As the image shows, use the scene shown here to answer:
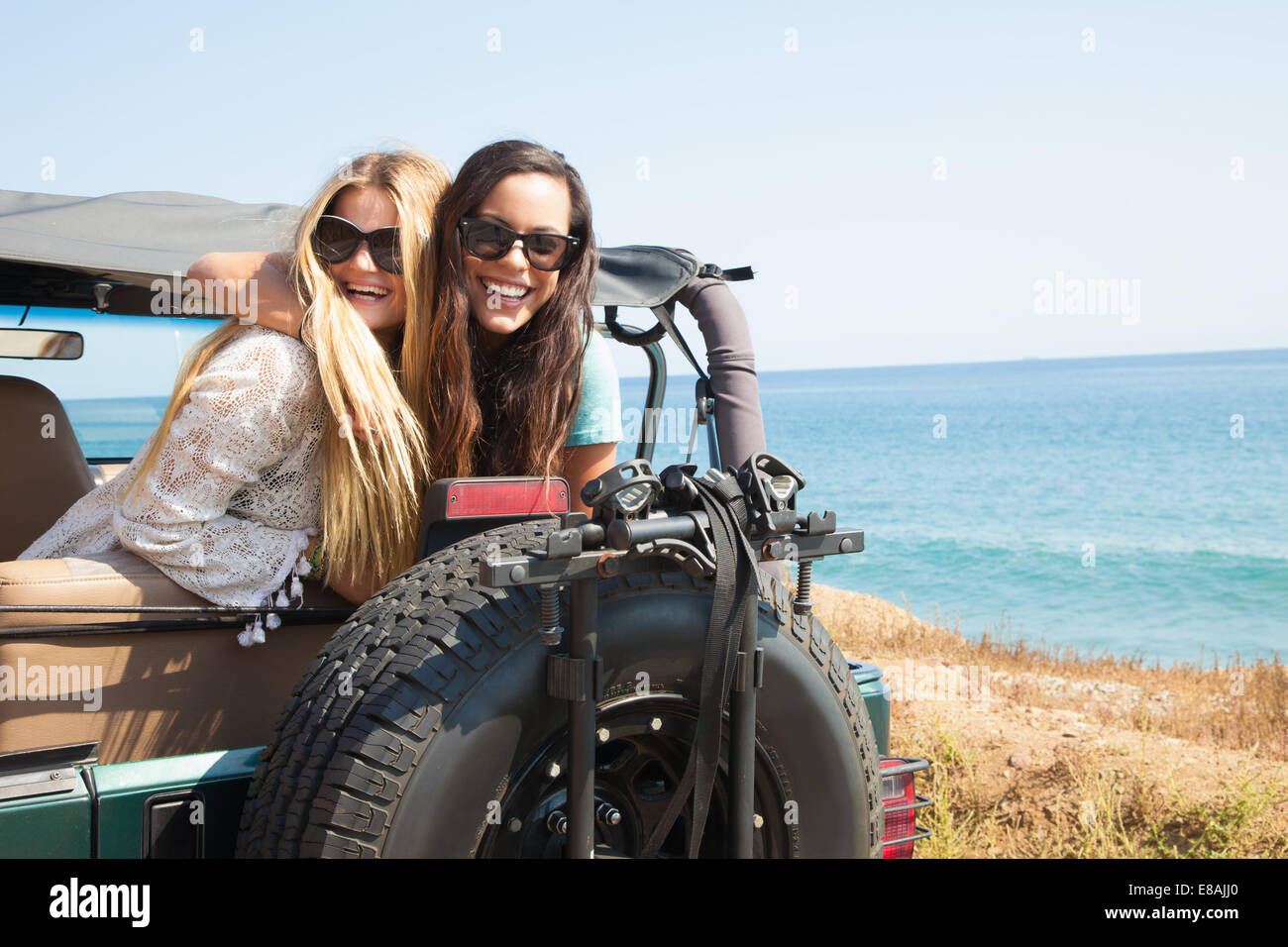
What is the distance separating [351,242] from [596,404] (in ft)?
2.27

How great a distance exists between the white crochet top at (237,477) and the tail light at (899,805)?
50.8 inches

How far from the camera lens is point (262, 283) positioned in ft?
7.14

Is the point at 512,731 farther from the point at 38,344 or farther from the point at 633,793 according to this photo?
the point at 38,344

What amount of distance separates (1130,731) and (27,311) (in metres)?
5.24

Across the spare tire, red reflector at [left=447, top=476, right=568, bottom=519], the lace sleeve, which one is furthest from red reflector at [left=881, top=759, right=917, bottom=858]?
the lace sleeve

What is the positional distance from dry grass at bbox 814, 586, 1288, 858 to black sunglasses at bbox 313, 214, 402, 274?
118 inches

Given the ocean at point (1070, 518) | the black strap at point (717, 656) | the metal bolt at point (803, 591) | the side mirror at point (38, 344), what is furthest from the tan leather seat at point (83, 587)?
the ocean at point (1070, 518)

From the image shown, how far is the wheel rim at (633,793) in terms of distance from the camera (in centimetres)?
165

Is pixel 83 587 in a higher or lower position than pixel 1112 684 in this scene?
higher

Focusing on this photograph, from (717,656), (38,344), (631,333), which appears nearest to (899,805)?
(717,656)

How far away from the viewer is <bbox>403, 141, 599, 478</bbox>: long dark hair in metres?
2.28

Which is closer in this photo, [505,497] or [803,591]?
[803,591]
